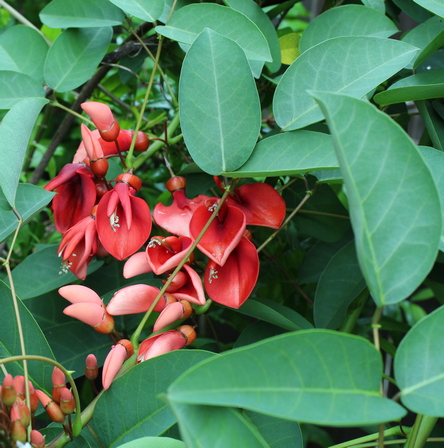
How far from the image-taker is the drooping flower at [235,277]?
412 mm

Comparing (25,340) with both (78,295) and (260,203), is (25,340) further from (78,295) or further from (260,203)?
(260,203)

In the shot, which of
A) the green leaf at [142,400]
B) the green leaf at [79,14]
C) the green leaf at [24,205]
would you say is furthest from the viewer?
the green leaf at [79,14]

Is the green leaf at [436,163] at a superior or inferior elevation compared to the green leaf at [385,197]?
inferior

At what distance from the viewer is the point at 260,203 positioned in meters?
0.46

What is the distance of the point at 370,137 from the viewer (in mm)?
263

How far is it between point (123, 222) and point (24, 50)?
0.33 meters

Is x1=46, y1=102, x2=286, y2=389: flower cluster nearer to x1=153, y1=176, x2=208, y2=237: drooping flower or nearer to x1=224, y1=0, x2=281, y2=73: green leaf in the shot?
x1=153, y1=176, x2=208, y2=237: drooping flower

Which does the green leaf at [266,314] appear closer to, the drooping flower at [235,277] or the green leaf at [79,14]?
the drooping flower at [235,277]

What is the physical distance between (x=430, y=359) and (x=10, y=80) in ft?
1.68

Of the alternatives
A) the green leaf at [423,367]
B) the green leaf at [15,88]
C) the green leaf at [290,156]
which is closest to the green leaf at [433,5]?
the green leaf at [290,156]

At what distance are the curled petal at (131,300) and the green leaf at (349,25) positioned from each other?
1.11 feet

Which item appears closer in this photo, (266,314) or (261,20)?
(266,314)

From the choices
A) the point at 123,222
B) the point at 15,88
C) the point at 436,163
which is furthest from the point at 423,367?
the point at 15,88

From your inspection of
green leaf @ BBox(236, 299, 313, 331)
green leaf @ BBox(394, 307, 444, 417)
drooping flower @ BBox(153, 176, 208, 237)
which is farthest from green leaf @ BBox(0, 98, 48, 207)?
green leaf @ BBox(394, 307, 444, 417)
